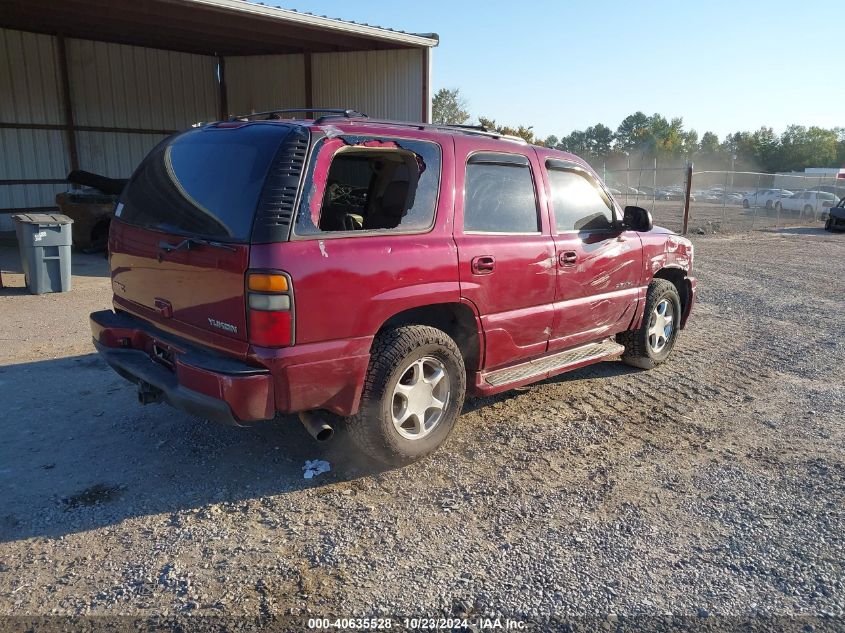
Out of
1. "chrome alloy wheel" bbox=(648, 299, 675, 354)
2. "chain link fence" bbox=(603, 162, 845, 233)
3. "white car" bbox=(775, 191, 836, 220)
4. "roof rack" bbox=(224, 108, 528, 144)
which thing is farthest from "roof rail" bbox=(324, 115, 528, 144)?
"white car" bbox=(775, 191, 836, 220)

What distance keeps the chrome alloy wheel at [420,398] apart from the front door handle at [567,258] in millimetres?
1261

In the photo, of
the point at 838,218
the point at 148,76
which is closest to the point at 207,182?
the point at 148,76

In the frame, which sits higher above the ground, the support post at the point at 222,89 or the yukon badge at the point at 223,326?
Result: the support post at the point at 222,89

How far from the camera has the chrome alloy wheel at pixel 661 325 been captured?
19.3 feet

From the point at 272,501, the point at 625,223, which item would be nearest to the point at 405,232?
the point at 272,501

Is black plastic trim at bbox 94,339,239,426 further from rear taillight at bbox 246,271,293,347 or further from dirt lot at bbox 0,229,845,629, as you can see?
dirt lot at bbox 0,229,845,629

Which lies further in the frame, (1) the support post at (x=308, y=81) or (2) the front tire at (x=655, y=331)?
(1) the support post at (x=308, y=81)

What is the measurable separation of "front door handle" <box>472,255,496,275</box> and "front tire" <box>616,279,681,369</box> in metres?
2.22

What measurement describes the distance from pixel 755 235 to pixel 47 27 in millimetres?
20158

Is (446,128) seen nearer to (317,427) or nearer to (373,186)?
(373,186)

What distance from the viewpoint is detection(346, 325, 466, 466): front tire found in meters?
3.60

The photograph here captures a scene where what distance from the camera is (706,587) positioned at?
2.86 metres

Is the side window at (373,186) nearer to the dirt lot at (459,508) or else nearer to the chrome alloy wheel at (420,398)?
the chrome alloy wheel at (420,398)

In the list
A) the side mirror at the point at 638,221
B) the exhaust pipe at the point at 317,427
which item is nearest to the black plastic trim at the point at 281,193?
the exhaust pipe at the point at 317,427
